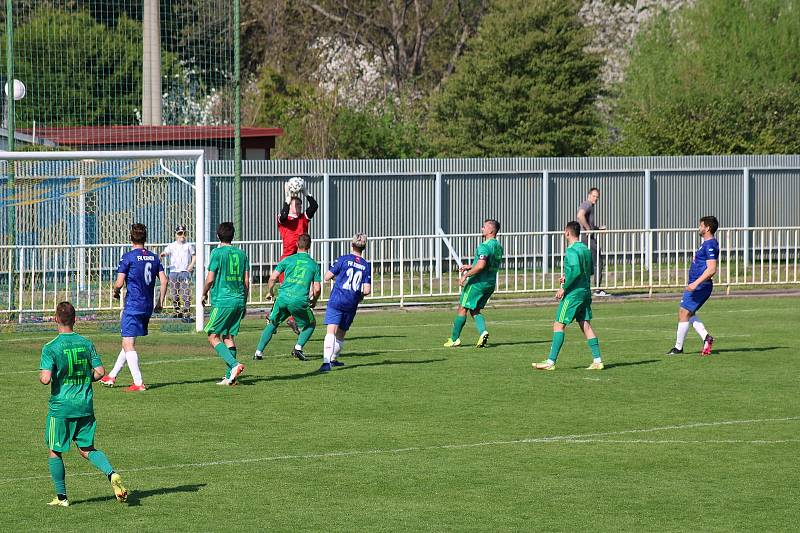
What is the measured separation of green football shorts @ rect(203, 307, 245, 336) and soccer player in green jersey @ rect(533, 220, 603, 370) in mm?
3628

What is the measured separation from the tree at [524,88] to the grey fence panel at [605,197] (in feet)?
28.4

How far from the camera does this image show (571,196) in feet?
111

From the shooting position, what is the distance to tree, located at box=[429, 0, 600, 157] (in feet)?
141

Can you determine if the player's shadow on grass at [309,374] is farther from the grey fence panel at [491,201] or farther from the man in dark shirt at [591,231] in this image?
the grey fence panel at [491,201]

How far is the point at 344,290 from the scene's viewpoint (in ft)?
53.4

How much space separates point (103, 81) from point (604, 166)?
13158mm

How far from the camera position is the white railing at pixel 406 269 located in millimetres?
22469

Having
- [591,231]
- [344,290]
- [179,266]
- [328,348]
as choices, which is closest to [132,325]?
[328,348]

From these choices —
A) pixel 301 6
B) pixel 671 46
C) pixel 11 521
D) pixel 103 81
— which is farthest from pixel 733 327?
pixel 301 6

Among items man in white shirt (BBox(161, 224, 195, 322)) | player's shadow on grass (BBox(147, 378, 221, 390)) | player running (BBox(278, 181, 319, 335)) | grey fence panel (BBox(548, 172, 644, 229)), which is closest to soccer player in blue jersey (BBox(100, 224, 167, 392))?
player's shadow on grass (BBox(147, 378, 221, 390))

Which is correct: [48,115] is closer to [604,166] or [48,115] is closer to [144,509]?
[604,166]

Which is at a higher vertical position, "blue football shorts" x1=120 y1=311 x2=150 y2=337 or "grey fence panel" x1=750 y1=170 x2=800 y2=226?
"grey fence panel" x1=750 y1=170 x2=800 y2=226

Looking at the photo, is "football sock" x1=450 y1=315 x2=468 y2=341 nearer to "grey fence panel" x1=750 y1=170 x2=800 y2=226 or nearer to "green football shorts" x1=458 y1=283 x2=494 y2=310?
"green football shorts" x1=458 y1=283 x2=494 y2=310

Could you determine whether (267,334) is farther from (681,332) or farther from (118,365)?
(681,332)
